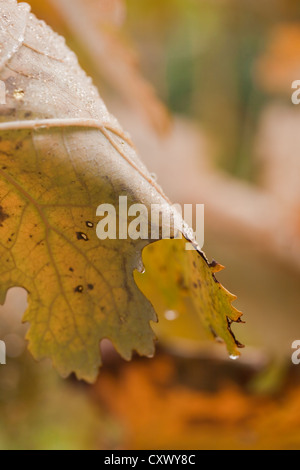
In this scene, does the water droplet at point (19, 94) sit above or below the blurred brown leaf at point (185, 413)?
above

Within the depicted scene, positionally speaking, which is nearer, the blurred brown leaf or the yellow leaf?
the yellow leaf


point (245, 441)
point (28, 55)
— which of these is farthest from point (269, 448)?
point (28, 55)

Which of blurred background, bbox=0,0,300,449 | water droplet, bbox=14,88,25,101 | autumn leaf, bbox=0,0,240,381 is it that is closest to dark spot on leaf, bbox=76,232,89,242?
autumn leaf, bbox=0,0,240,381

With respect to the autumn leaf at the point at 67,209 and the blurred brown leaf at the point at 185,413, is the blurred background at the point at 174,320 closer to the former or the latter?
the blurred brown leaf at the point at 185,413

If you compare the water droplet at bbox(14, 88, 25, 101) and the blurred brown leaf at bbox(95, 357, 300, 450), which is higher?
the water droplet at bbox(14, 88, 25, 101)

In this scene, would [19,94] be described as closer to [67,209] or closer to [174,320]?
[67,209]

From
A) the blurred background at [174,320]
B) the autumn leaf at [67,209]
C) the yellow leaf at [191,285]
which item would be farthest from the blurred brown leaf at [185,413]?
the autumn leaf at [67,209]

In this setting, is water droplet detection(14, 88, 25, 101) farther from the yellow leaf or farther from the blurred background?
the blurred background
